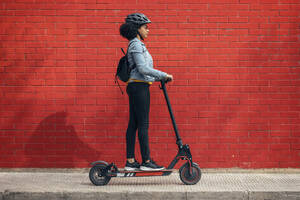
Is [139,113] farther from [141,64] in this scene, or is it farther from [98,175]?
[98,175]

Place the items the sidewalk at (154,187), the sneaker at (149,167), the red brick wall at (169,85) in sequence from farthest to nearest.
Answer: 1. the red brick wall at (169,85)
2. the sneaker at (149,167)
3. the sidewalk at (154,187)

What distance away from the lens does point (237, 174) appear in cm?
634

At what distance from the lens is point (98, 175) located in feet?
18.4

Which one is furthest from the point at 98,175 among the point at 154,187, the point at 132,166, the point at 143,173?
the point at 154,187

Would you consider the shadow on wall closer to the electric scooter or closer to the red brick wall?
the red brick wall

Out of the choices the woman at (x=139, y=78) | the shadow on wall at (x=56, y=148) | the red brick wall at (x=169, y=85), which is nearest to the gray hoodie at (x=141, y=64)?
the woman at (x=139, y=78)

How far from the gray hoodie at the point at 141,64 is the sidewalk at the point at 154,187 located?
53.9 inches

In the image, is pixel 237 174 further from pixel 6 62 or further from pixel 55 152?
pixel 6 62

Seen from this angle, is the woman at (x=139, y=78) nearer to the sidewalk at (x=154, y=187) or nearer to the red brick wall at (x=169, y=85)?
the sidewalk at (x=154, y=187)

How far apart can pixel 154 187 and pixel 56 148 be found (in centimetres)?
182

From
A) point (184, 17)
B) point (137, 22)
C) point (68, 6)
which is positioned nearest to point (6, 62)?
point (68, 6)

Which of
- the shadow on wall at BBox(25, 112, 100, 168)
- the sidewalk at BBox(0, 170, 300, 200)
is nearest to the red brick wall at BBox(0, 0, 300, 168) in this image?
the shadow on wall at BBox(25, 112, 100, 168)

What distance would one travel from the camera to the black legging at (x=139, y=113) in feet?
18.0

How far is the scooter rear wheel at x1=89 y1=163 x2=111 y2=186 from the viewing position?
5.61 meters
